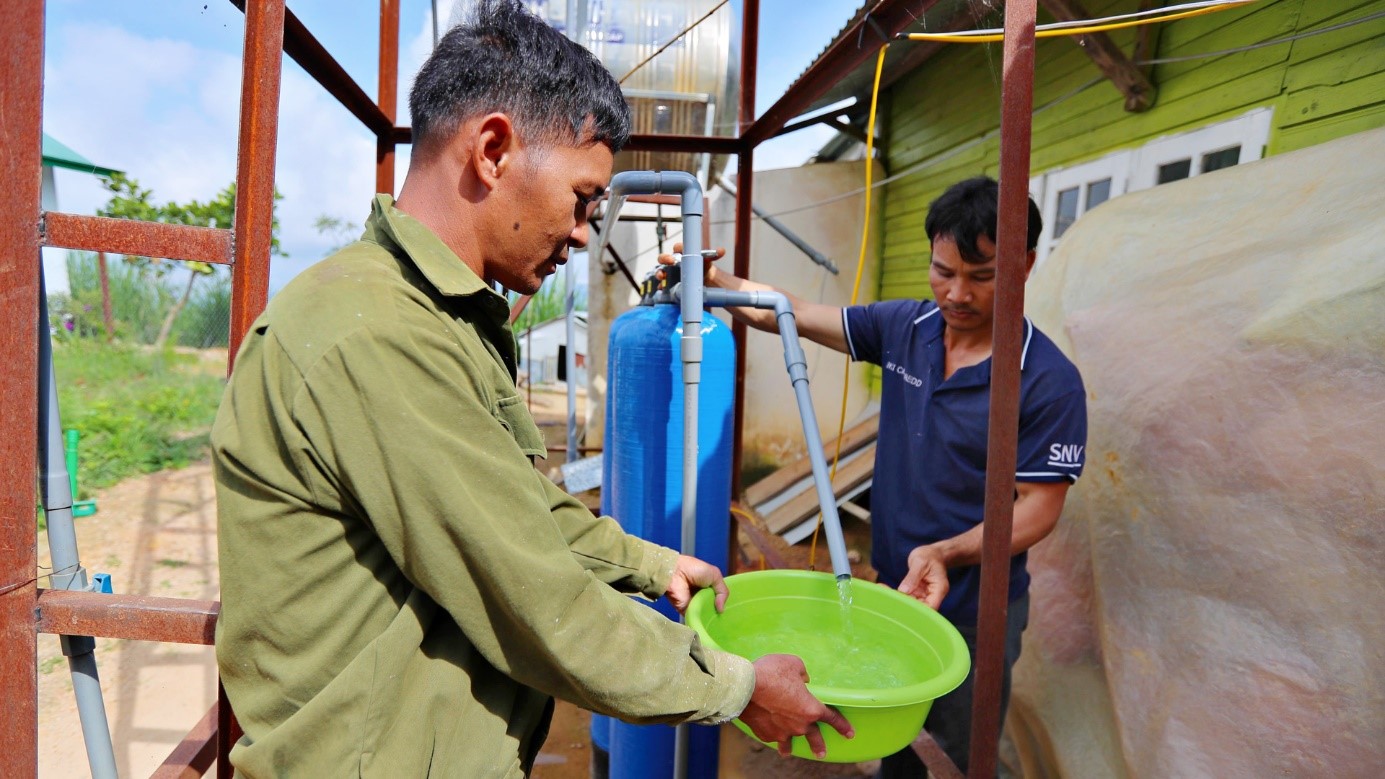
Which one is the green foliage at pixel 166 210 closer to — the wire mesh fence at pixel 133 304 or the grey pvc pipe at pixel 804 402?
the wire mesh fence at pixel 133 304

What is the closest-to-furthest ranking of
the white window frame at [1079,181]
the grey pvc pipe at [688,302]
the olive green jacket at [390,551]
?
the olive green jacket at [390,551], the grey pvc pipe at [688,302], the white window frame at [1079,181]

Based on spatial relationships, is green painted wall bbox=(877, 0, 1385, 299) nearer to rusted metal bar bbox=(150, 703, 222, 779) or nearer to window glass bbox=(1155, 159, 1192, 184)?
window glass bbox=(1155, 159, 1192, 184)

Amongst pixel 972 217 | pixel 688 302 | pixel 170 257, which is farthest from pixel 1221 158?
pixel 170 257

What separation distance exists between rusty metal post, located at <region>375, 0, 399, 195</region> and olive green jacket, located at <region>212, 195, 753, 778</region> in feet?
5.57

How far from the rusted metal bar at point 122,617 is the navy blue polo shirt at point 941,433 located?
167 cm

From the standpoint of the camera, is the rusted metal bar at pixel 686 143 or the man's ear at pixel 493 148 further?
the rusted metal bar at pixel 686 143

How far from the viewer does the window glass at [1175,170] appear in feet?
11.4

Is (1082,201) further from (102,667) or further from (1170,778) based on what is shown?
(102,667)

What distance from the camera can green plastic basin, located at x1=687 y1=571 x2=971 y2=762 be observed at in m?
1.56

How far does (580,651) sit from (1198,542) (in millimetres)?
1559

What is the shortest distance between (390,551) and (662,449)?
1304 mm

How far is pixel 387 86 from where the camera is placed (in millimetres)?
2480

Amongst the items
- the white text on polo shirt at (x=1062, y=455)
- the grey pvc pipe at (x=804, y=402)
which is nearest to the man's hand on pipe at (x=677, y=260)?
the grey pvc pipe at (x=804, y=402)

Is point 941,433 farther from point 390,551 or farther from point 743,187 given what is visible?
point 390,551
